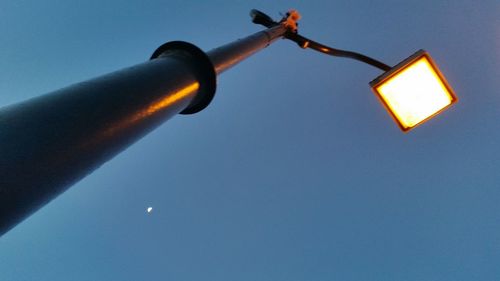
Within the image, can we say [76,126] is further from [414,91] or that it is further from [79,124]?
[414,91]

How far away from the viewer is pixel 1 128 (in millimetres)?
1540

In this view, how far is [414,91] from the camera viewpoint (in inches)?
145

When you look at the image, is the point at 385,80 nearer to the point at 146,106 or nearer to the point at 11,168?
the point at 146,106

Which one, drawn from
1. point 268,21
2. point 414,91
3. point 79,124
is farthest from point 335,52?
point 79,124

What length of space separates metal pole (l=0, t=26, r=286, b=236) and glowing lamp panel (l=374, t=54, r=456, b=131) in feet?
6.48

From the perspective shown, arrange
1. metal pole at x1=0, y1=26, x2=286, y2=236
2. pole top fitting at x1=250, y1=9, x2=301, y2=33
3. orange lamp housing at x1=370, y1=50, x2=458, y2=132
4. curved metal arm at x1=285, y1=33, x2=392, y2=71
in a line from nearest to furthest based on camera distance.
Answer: metal pole at x1=0, y1=26, x2=286, y2=236, orange lamp housing at x1=370, y1=50, x2=458, y2=132, curved metal arm at x1=285, y1=33, x2=392, y2=71, pole top fitting at x1=250, y1=9, x2=301, y2=33

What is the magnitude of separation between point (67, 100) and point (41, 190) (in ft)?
1.60

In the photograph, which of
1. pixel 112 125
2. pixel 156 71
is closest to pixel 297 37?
pixel 156 71

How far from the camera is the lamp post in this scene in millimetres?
1464

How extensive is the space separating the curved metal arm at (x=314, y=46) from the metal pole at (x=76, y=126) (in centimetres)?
260

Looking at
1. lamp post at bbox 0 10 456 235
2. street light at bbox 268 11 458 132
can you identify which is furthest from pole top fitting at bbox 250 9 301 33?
lamp post at bbox 0 10 456 235

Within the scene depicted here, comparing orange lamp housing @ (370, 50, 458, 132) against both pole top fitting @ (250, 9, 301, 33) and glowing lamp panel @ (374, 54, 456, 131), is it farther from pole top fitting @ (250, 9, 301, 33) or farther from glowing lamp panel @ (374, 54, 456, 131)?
pole top fitting @ (250, 9, 301, 33)

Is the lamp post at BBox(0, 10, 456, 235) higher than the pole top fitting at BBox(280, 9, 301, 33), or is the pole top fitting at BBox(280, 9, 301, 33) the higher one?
the pole top fitting at BBox(280, 9, 301, 33)

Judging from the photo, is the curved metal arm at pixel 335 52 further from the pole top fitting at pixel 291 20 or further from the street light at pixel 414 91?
the street light at pixel 414 91
